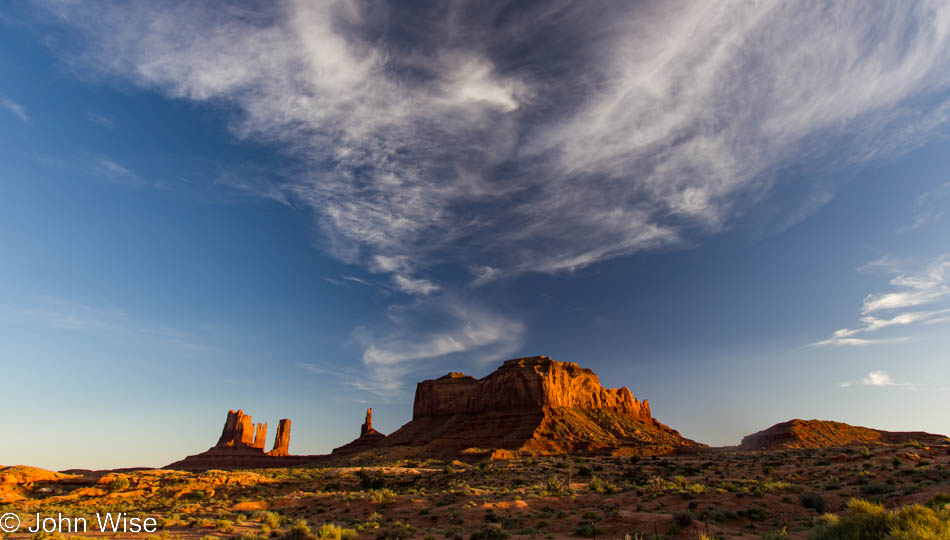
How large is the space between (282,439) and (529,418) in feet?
283

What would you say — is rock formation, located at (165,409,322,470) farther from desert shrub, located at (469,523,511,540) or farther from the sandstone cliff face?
desert shrub, located at (469,523,511,540)

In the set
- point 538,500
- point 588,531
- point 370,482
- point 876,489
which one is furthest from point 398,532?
point 370,482

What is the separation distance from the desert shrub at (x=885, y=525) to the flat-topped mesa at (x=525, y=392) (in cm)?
9176

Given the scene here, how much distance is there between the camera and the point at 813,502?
22109mm

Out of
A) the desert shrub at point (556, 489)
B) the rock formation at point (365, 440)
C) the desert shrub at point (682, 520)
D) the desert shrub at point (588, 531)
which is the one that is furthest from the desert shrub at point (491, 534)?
the rock formation at point (365, 440)

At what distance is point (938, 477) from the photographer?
2619 cm

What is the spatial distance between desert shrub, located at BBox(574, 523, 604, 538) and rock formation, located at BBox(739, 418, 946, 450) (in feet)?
261

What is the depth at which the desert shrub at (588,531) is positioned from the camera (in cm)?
1823

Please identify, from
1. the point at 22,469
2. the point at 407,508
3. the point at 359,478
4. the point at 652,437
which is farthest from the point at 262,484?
the point at 652,437

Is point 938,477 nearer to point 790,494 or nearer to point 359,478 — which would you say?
point 790,494

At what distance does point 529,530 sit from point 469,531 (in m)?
2.72

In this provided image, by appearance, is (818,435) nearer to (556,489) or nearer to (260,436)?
(556,489)

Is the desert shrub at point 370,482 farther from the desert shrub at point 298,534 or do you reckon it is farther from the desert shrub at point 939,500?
the desert shrub at point 939,500
